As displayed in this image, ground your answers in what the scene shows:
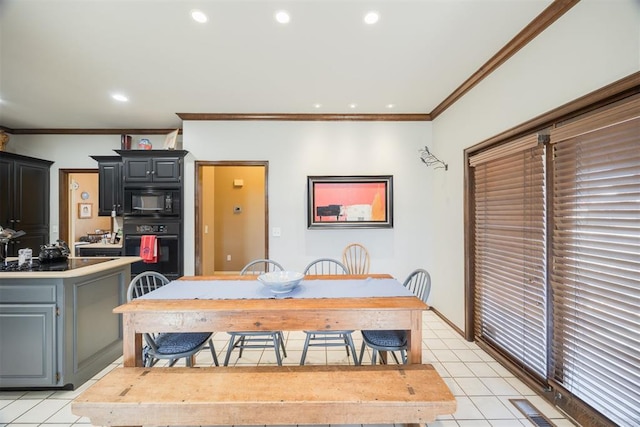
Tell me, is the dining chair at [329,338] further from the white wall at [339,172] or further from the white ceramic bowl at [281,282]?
the white wall at [339,172]

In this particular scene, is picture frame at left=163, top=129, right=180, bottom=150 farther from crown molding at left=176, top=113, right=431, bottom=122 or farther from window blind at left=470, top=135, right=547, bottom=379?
window blind at left=470, top=135, right=547, bottom=379

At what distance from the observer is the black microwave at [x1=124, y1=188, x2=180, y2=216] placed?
3.70 meters

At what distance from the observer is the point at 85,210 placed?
564 centimetres

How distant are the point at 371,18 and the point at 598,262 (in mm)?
2161

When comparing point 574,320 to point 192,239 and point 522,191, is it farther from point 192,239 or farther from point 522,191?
point 192,239

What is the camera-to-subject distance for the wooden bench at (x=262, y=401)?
1.34 meters

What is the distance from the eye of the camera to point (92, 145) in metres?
4.41

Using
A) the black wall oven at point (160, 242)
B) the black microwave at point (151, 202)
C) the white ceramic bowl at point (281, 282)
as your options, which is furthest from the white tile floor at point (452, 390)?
the black microwave at point (151, 202)

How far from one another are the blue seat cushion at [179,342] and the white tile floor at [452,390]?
67 cm

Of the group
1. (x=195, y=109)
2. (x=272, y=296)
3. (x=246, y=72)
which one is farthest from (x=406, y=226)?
(x=195, y=109)

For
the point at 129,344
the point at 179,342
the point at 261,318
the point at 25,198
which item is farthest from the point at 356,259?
the point at 25,198

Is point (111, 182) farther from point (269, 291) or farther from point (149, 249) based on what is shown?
point (269, 291)

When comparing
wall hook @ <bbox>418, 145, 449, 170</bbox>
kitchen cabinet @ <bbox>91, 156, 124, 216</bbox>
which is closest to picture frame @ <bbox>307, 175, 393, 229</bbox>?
wall hook @ <bbox>418, 145, 449, 170</bbox>

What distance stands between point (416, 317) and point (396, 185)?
2386 millimetres
